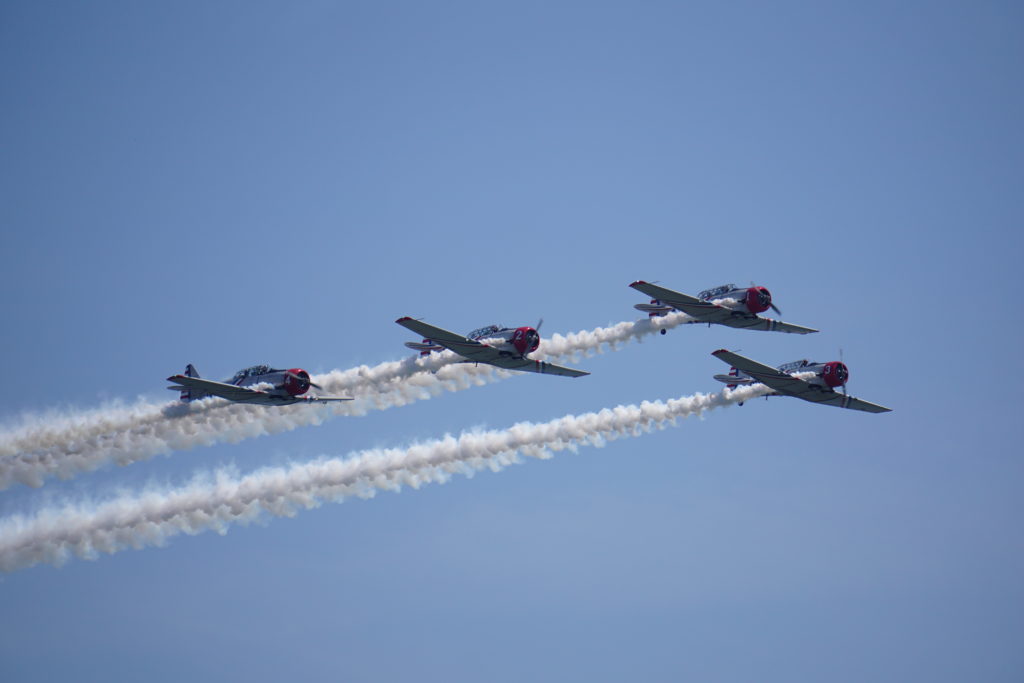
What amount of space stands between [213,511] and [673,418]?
27.6 metres

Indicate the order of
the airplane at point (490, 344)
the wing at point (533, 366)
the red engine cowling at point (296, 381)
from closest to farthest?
the red engine cowling at point (296, 381) < the airplane at point (490, 344) < the wing at point (533, 366)

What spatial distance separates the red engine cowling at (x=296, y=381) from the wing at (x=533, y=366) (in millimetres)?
10521

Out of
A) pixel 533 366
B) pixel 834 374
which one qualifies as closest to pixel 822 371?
pixel 834 374

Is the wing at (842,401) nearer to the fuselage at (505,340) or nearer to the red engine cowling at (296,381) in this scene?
the fuselage at (505,340)

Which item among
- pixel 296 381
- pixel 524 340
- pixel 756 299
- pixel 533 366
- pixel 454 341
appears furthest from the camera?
pixel 756 299

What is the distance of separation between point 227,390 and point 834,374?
33.3m

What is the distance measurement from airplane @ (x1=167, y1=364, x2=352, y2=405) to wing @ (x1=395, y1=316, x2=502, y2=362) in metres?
5.98

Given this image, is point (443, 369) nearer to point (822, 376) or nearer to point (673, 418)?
point (673, 418)

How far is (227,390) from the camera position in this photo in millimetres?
84188

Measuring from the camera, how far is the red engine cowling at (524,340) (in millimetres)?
87062

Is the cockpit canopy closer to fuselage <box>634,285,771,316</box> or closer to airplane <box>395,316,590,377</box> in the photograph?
airplane <box>395,316,590,377</box>

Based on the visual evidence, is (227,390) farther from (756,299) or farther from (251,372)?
(756,299)

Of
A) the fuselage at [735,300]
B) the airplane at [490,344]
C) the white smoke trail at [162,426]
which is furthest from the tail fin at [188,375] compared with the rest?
the fuselage at [735,300]

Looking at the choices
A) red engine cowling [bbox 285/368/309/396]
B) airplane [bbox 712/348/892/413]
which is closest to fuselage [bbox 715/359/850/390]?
airplane [bbox 712/348/892/413]
